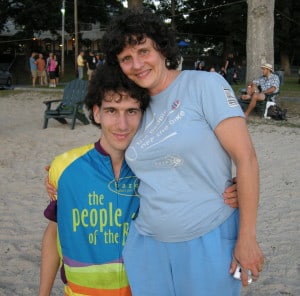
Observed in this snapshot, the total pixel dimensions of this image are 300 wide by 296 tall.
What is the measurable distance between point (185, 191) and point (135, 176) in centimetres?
26

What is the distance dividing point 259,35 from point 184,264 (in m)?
12.2

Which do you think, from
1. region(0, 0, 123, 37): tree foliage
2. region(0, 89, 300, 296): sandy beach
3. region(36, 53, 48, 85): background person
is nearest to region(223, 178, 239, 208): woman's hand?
region(0, 89, 300, 296): sandy beach

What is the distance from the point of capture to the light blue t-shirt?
5.42 feet

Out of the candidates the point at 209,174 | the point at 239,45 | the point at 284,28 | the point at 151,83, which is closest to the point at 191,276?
the point at 209,174

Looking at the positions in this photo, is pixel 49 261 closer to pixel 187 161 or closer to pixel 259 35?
pixel 187 161

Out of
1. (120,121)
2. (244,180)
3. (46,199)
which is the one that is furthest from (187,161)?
(46,199)

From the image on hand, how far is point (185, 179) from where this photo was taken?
168 cm

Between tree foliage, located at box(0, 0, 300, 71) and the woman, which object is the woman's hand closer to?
the woman

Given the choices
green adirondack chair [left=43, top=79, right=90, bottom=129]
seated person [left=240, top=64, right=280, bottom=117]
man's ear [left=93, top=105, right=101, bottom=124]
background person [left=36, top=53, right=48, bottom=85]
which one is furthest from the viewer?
background person [left=36, top=53, right=48, bottom=85]

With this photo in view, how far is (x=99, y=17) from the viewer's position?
4353 centimetres

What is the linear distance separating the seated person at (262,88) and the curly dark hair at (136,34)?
32.1ft

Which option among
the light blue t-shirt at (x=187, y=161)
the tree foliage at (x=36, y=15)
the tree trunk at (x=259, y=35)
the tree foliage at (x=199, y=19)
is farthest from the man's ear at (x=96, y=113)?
the tree foliage at (x=36, y=15)

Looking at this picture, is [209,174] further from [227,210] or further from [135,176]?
[135,176]

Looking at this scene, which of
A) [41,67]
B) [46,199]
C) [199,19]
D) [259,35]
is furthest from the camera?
[199,19]
